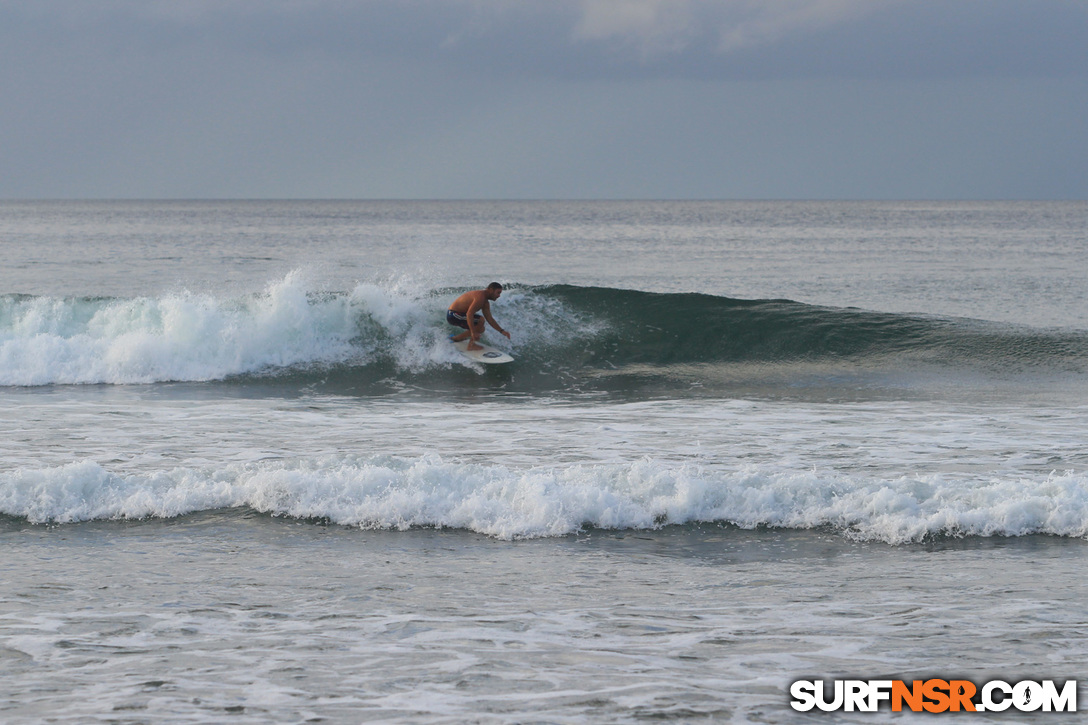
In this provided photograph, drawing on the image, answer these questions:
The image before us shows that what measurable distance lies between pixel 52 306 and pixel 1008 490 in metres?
16.8

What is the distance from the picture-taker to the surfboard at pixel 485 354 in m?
16.5

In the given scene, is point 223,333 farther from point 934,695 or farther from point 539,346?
point 934,695

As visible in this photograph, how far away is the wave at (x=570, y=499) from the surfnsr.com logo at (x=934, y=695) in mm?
2576

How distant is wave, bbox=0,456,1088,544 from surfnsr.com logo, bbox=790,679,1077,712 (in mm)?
2576

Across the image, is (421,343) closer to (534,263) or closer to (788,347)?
(788,347)

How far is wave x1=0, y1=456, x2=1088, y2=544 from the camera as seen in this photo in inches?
288

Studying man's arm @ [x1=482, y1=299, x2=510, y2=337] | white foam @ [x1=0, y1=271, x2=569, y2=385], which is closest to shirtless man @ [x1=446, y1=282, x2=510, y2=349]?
man's arm @ [x1=482, y1=299, x2=510, y2=337]

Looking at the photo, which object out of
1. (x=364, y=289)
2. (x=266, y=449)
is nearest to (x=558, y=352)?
(x=364, y=289)

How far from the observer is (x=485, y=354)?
16.5 m

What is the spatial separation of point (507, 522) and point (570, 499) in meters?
0.56

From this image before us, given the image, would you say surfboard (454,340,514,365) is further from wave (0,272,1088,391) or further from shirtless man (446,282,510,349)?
wave (0,272,1088,391)

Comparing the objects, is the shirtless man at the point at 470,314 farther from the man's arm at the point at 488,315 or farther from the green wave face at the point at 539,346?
the green wave face at the point at 539,346

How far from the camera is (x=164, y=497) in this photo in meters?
7.84

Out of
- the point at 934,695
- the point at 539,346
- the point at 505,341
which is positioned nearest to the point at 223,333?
the point at 505,341
